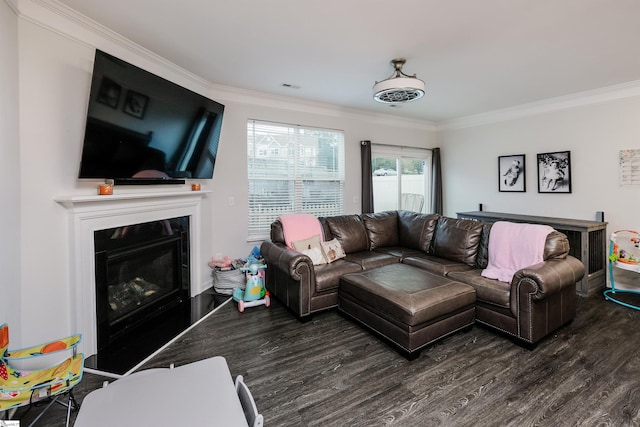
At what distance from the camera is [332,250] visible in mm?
3598

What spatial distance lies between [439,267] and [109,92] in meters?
3.43

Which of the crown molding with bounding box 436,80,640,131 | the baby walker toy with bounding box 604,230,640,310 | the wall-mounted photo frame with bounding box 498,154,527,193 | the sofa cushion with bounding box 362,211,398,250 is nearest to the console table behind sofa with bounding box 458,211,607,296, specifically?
the baby walker toy with bounding box 604,230,640,310

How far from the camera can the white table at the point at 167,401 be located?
3.19 ft

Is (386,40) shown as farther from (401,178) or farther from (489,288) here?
(401,178)

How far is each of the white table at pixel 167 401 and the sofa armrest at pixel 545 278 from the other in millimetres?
2415

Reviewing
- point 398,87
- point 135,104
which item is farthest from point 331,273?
point 135,104

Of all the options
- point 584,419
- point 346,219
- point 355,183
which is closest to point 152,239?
point 346,219

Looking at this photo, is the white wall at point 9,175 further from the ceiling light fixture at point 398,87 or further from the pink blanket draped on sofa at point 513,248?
the pink blanket draped on sofa at point 513,248

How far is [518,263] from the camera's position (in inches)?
114

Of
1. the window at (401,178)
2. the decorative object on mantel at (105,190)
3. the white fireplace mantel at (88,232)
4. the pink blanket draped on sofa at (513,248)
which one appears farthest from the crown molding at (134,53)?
the pink blanket draped on sofa at (513,248)

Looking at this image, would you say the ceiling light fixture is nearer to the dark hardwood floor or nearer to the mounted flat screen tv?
the mounted flat screen tv

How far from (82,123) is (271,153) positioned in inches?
88.6

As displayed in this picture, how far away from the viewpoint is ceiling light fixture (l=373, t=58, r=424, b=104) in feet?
8.69

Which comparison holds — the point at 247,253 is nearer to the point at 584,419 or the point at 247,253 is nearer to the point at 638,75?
the point at 584,419
